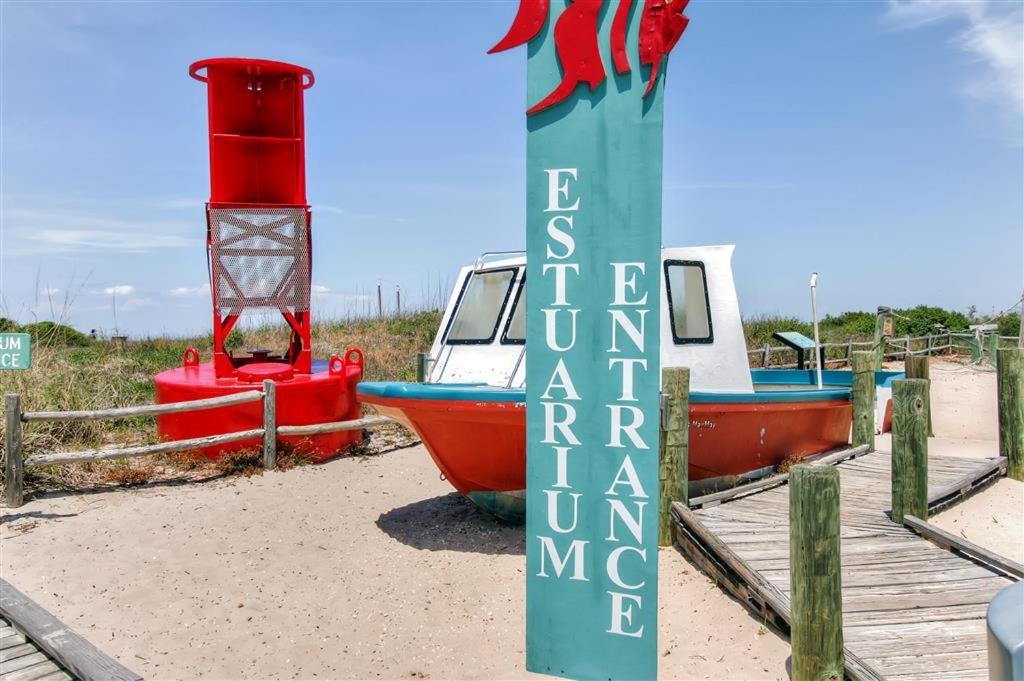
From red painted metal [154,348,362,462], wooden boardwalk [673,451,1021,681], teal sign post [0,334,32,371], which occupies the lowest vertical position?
wooden boardwalk [673,451,1021,681]

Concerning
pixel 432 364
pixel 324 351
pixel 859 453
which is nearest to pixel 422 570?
pixel 432 364

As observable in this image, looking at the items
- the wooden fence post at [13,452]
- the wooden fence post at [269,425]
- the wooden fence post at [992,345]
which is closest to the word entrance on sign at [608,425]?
the wooden fence post at [269,425]

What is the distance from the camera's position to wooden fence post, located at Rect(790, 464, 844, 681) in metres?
4.39

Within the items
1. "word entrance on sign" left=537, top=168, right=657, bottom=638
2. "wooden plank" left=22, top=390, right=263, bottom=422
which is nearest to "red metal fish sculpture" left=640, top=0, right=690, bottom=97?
"word entrance on sign" left=537, top=168, right=657, bottom=638

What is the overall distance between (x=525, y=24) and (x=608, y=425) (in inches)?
80.2

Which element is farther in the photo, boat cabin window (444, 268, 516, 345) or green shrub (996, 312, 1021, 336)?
green shrub (996, 312, 1021, 336)

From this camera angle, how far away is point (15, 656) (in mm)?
4410

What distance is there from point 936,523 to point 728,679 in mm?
4351

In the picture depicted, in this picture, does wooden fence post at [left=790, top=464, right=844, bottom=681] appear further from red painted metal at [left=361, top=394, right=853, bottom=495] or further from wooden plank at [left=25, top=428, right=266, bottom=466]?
wooden plank at [left=25, top=428, right=266, bottom=466]

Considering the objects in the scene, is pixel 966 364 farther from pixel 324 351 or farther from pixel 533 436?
pixel 533 436

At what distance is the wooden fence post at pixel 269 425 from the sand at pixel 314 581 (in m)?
0.23

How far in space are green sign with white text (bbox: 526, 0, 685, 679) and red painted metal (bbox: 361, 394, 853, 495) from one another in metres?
2.55

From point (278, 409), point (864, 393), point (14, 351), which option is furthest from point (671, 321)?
point (14, 351)

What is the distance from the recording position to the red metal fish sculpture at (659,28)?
3.74 meters
